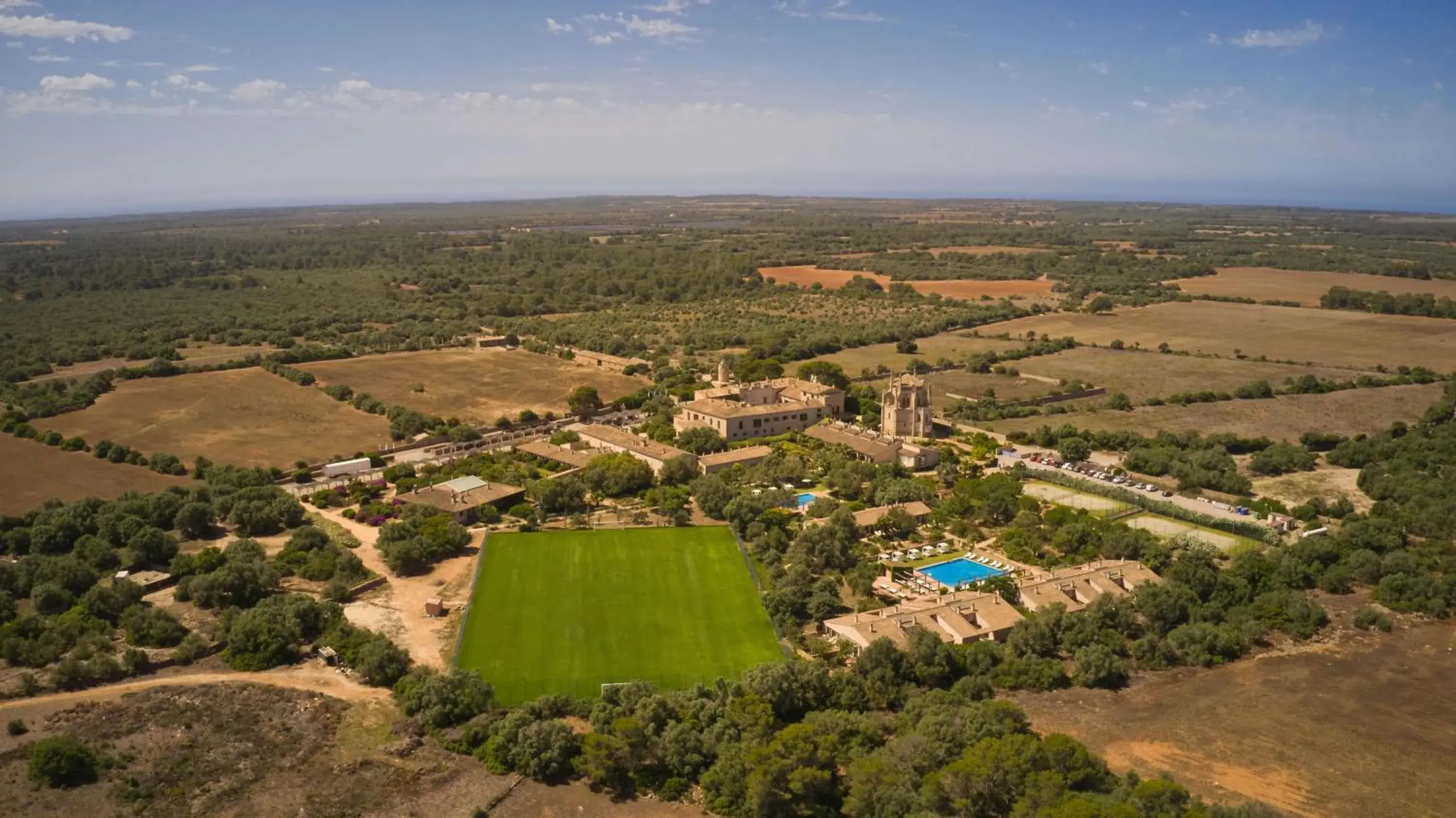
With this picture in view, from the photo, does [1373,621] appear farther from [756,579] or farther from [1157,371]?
[1157,371]

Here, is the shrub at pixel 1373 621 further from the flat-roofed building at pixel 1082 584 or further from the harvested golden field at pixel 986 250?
the harvested golden field at pixel 986 250

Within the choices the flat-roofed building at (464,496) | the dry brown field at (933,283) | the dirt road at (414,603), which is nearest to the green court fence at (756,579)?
the dirt road at (414,603)

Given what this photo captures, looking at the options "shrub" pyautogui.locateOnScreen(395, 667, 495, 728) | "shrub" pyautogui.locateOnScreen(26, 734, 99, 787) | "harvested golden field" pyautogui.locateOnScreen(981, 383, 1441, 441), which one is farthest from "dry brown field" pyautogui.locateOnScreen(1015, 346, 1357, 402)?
"shrub" pyautogui.locateOnScreen(26, 734, 99, 787)

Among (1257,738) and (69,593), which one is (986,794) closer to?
(1257,738)

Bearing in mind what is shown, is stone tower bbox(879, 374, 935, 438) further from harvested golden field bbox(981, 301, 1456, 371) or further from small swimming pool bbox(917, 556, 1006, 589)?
harvested golden field bbox(981, 301, 1456, 371)

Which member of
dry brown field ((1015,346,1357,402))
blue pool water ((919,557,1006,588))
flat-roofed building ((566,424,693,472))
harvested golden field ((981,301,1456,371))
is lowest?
blue pool water ((919,557,1006,588))

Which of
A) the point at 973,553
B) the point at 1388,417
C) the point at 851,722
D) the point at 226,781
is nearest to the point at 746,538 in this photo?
the point at 973,553

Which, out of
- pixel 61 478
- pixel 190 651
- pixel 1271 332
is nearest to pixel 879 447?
pixel 190 651
